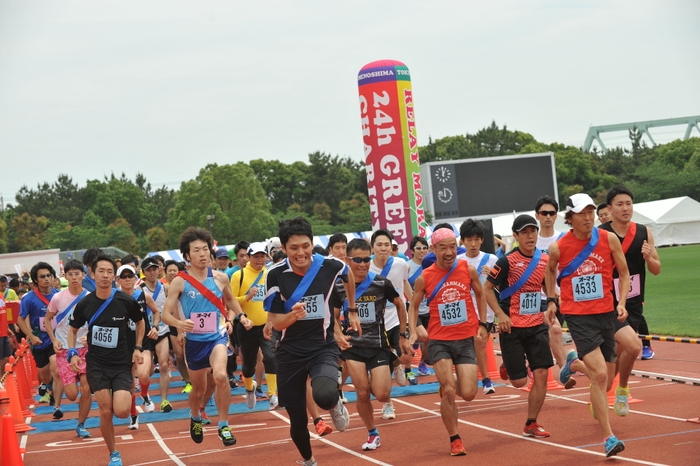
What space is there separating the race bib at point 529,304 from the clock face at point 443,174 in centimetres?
5101

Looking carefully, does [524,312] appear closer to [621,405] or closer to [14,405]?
[621,405]

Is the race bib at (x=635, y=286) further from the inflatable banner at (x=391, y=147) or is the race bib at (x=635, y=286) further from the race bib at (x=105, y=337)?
the inflatable banner at (x=391, y=147)

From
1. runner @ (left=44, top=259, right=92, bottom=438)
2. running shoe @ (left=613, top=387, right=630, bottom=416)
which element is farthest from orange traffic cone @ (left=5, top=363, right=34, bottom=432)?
running shoe @ (left=613, top=387, right=630, bottom=416)

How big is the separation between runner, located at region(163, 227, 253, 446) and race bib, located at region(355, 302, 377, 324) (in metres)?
1.12

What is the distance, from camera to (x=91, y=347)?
31.4ft

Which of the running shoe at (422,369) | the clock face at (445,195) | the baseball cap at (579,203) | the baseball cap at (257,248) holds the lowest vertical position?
the running shoe at (422,369)

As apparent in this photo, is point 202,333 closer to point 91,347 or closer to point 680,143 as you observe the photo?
point 91,347

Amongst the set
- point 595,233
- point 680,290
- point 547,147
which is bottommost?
point 680,290

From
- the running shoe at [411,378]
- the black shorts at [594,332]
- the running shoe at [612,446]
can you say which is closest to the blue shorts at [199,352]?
the black shorts at [594,332]

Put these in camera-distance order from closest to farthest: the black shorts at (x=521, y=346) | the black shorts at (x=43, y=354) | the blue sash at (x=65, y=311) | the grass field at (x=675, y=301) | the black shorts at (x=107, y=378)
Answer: the black shorts at (x=521, y=346), the black shorts at (x=107, y=378), the blue sash at (x=65, y=311), the black shorts at (x=43, y=354), the grass field at (x=675, y=301)

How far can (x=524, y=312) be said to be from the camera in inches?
368

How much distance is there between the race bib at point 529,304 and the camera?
30.7 ft

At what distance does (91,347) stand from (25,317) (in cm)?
566

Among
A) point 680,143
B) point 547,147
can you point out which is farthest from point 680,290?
point 547,147
